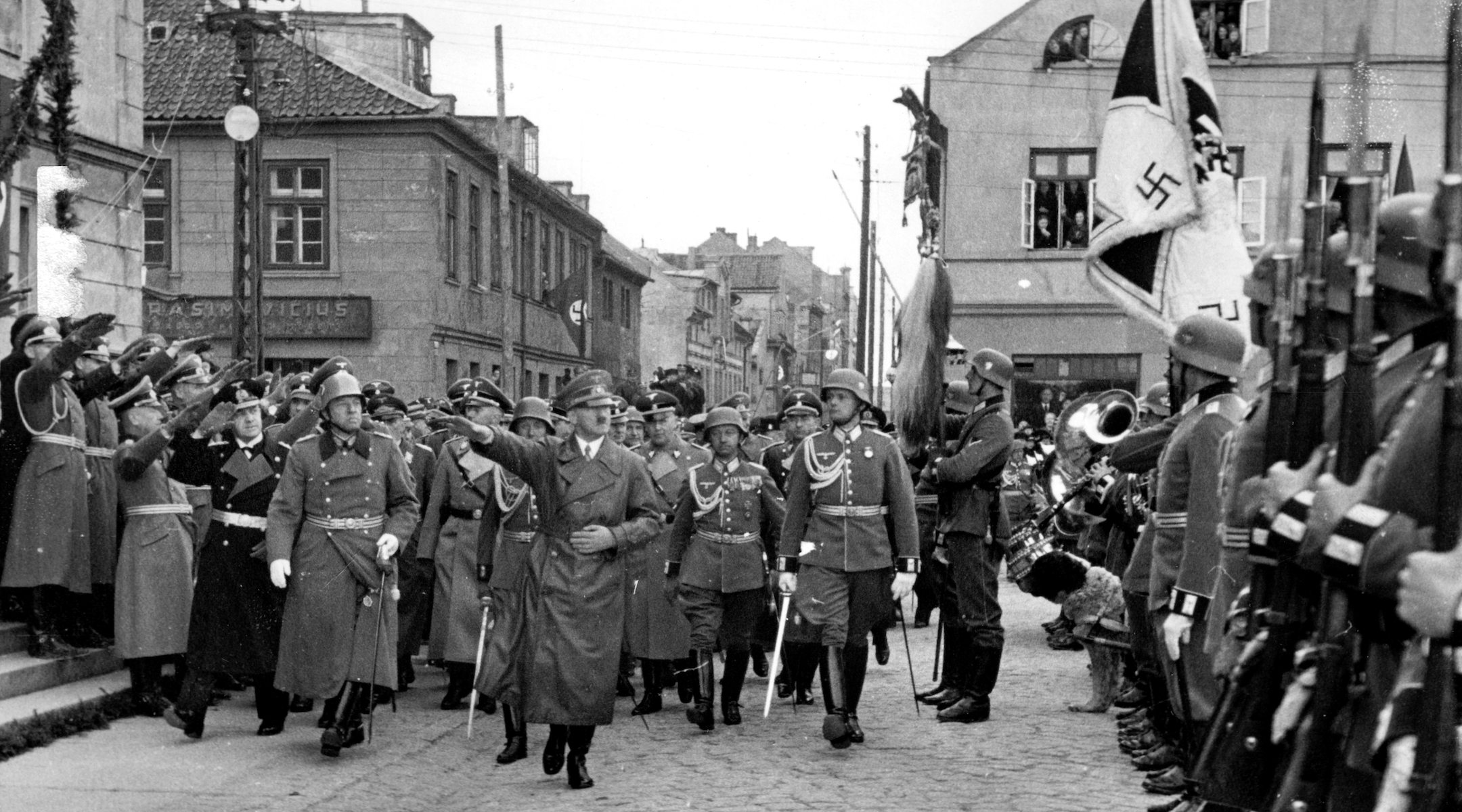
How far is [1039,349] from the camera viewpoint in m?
29.8

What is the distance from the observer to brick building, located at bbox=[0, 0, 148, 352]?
627 inches

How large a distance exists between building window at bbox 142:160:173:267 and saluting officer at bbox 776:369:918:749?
81.4 feet

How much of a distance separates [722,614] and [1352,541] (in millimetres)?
7416

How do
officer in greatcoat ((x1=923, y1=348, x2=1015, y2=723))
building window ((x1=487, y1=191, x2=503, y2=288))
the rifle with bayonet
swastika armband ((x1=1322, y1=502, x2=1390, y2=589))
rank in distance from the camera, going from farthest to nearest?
building window ((x1=487, y1=191, x2=503, y2=288))
officer in greatcoat ((x1=923, y1=348, x2=1015, y2=723))
the rifle with bayonet
swastika armband ((x1=1322, y1=502, x2=1390, y2=589))

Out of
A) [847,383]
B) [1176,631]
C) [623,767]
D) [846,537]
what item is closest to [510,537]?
[623,767]

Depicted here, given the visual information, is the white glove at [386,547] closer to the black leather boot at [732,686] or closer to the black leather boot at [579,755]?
the black leather boot at [579,755]

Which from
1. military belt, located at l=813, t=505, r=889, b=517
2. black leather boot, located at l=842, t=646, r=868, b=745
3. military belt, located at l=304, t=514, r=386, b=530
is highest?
military belt, located at l=813, t=505, r=889, b=517

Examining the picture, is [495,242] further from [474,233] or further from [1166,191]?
[1166,191]

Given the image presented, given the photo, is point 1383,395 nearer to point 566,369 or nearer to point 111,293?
point 111,293

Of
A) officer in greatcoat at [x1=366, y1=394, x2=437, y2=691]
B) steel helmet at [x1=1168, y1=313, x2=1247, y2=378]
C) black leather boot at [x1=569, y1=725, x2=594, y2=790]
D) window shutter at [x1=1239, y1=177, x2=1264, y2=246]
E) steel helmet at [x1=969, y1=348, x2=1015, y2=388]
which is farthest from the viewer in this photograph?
window shutter at [x1=1239, y1=177, x2=1264, y2=246]

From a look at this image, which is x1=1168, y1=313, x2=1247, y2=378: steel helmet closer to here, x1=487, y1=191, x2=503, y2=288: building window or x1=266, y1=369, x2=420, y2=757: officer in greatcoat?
x1=266, y1=369, x2=420, y2=757: officer in greatcoat

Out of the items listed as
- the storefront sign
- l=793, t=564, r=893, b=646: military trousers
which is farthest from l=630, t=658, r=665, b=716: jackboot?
the storefront sign

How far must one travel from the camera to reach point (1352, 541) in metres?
3.63

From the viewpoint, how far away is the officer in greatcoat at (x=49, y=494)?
10.2 metres
